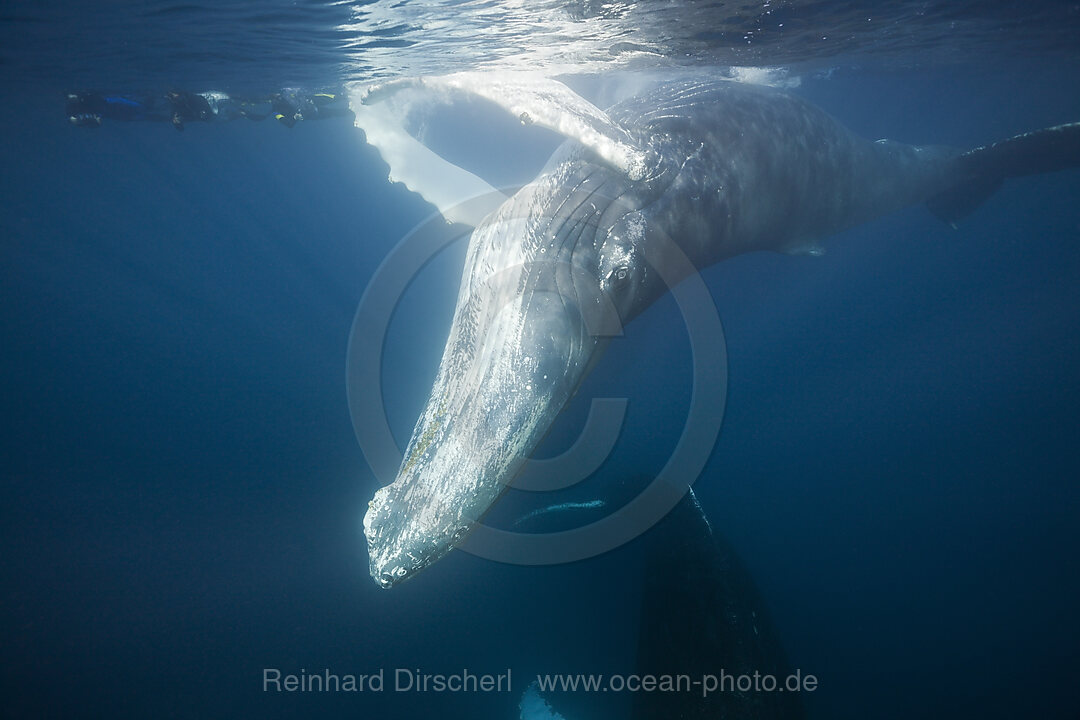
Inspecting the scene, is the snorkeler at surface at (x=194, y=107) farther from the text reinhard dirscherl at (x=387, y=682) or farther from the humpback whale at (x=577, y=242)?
the text reinhard dirscherl at (x=387, y=682)

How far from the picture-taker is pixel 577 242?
3.74 metres

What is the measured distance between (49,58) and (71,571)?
1506cm

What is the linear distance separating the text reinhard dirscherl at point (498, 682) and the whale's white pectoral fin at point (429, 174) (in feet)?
20.3

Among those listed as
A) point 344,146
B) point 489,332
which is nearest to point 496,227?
point 489,332

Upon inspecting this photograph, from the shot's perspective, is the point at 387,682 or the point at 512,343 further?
the point at 387,682

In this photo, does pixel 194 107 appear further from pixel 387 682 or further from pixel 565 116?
pixel 387 682

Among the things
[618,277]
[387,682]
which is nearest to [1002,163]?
[618,277]

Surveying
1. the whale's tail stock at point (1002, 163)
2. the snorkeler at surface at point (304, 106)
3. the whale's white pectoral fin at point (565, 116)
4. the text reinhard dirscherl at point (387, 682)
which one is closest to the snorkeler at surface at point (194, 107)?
the snorkeler at surface at point (304, 106)

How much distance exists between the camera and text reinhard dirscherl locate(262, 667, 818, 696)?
14.5 feet

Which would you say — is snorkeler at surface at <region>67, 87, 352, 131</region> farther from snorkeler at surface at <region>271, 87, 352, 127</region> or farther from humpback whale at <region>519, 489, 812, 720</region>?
humpback whale at <region>519, 489, 812, 720</region>

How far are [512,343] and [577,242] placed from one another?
116 centimetres

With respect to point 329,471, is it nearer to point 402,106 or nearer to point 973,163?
point 402,106

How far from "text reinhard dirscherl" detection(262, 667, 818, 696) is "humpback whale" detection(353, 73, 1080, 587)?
3.45 meters

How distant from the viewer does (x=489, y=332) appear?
340 centimetres
